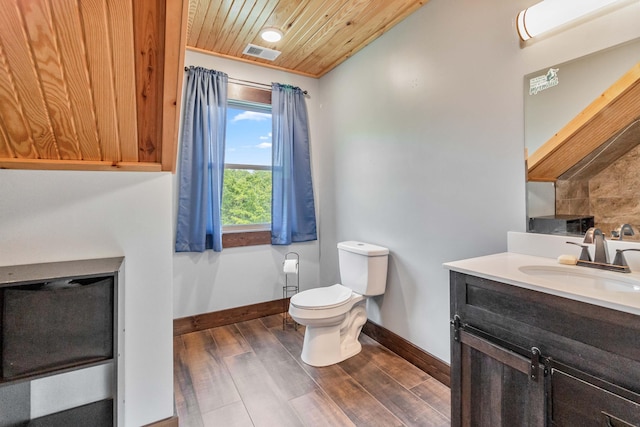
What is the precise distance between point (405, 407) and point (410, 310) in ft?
2.11

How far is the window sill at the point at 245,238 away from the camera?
285 centimetres

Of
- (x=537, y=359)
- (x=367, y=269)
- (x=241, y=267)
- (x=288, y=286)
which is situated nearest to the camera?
(x=537, y=359)

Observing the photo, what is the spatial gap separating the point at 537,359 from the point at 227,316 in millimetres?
2450

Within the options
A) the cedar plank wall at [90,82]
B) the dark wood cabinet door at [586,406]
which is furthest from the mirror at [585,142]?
the cedar plank wall at [90,82]

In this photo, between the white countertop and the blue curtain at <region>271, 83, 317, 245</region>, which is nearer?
the white countertop

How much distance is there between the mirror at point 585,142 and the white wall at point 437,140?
6cm

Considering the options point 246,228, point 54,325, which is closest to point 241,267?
point 246,228

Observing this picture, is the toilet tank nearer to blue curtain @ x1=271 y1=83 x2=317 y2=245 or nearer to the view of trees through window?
blue curtain @ x1=271 y1=83 x2=317 y2=245

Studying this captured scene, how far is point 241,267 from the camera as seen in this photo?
2.93m

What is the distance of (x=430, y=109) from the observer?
6.63ft

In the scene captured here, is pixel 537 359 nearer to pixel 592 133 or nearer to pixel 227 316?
pixel 592 133

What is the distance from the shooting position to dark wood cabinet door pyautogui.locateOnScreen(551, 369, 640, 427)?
852mm

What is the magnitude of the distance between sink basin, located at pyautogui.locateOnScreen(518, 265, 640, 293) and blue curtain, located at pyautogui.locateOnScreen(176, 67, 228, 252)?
2.29 m

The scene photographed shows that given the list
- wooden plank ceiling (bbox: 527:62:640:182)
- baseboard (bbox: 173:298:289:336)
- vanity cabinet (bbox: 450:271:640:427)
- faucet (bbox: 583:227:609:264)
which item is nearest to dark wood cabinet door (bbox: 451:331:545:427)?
vanity cabinet (bbox: 450:271:640:427)
